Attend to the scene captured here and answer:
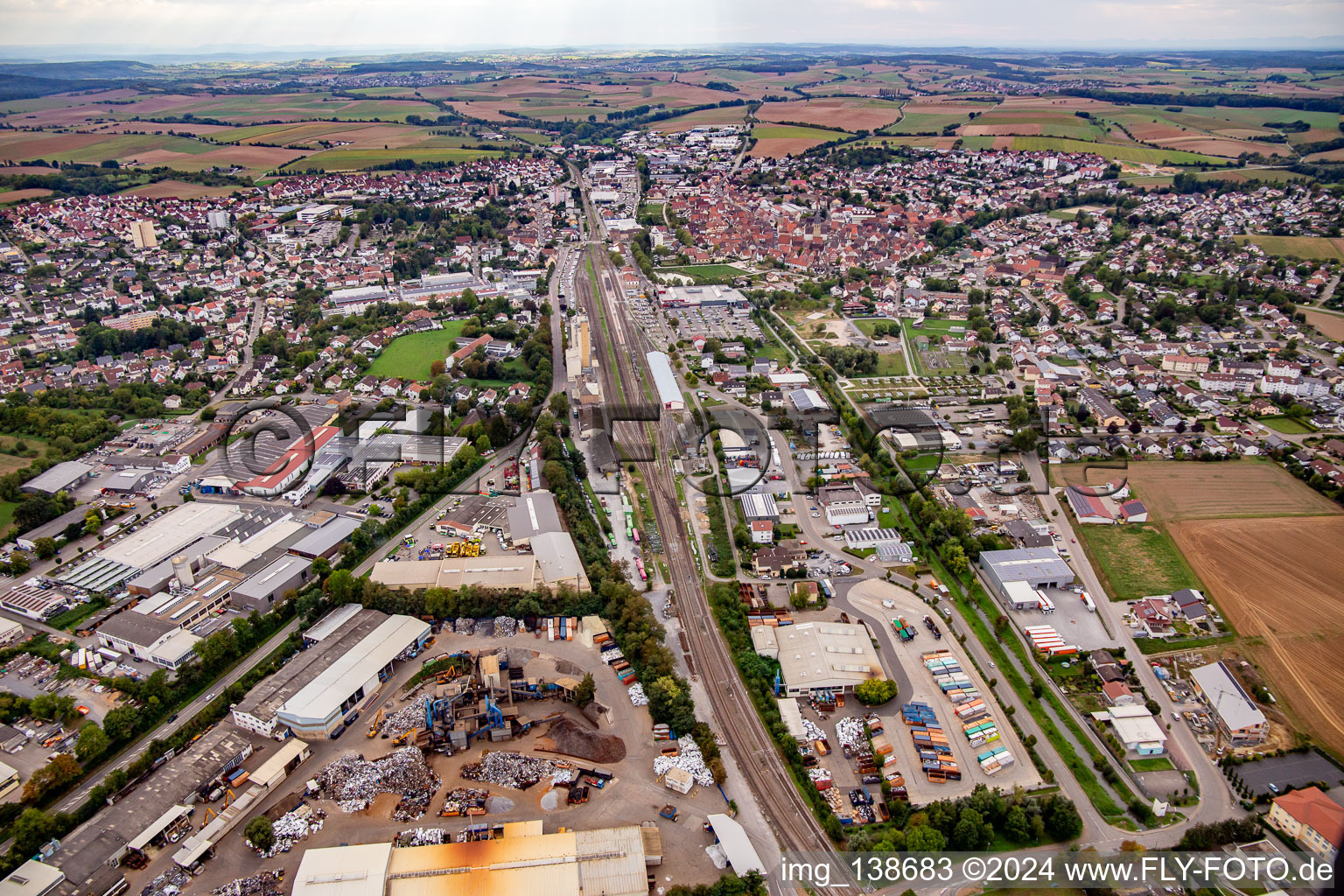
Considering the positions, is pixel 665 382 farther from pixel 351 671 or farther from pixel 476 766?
pixel 476 766

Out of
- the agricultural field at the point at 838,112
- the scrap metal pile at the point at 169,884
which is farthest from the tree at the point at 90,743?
the agricultural field at the point at 838,112

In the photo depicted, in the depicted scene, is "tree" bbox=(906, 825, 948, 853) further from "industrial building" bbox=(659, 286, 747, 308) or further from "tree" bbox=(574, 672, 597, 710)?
"industrial building" bbox=(659, 286, 747, 308)

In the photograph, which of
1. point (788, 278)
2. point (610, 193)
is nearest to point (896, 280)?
point (788, 278)

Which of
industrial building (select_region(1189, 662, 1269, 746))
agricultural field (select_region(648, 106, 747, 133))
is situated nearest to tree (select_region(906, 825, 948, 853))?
industrial building (select_region(1189, 662, 1269, 746))

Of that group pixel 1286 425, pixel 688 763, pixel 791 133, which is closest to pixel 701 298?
pixel 1286 425

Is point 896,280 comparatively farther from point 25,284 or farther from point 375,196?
point 25,284
